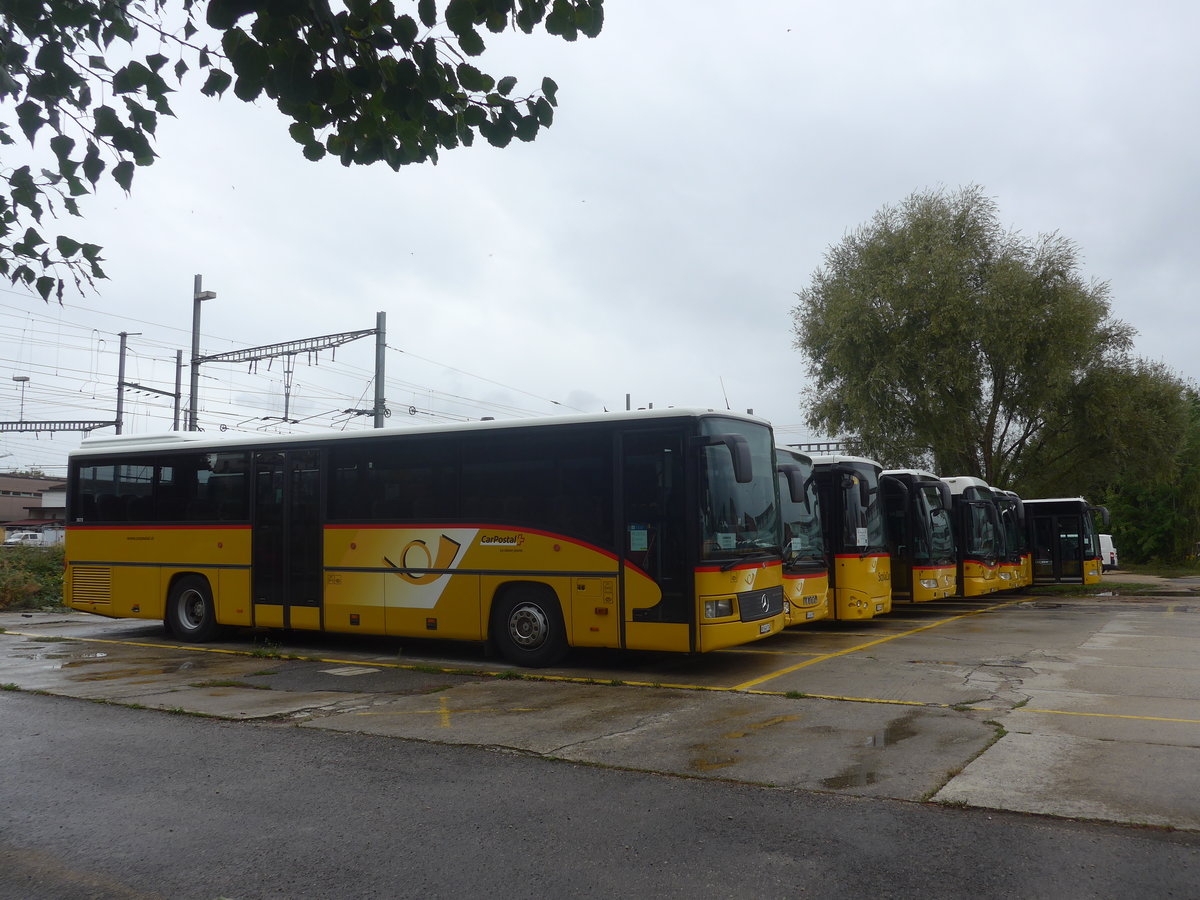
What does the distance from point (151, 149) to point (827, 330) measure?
87.5 ft

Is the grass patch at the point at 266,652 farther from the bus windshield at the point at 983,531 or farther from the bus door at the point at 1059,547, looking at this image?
the bus door at the point at 1059,547

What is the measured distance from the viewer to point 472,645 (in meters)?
14.1

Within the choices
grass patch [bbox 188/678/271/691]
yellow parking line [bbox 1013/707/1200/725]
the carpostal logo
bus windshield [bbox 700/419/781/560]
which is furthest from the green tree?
grass patch [bbox 188/678/271/691]

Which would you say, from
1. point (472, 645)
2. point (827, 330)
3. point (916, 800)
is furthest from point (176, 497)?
point (827, 330)

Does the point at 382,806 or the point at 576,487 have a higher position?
the point at 576,487

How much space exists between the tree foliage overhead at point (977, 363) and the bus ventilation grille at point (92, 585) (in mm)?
21455

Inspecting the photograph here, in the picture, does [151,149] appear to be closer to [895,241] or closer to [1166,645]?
[1166,645]

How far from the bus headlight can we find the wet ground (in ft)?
2.45

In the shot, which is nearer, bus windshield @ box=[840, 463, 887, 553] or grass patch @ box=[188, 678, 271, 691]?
grass patch @ box=[188, 678, 271, 691]

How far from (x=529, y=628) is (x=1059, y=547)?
2380cm

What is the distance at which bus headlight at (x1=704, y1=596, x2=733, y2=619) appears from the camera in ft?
33.6

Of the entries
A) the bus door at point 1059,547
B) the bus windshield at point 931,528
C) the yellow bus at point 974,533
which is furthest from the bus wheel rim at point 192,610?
the bus door at point 1059,547

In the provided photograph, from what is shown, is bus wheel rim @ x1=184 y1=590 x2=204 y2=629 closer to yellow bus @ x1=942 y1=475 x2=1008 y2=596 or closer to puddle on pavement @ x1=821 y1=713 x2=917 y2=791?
puddle on pavement @ x1=821 y1=713 x2=917 y2=791

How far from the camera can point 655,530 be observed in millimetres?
10562
